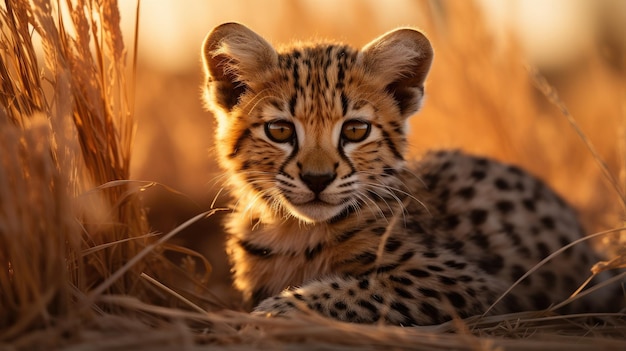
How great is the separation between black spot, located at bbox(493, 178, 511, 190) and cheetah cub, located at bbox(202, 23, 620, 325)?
0.48 ft

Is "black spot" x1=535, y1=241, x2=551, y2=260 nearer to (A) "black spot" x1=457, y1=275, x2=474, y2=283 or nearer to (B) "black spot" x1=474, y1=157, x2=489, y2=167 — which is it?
(B) "black spot" x1=474, y1=157, x2=489, y2=167

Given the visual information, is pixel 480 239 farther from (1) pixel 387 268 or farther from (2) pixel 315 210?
(2) pixel 315 210

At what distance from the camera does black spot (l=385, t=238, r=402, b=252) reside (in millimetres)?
3229

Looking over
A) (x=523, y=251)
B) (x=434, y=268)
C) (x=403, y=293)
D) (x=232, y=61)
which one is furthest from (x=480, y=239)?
(x=232, y=61)

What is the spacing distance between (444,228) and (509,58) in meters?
2.29

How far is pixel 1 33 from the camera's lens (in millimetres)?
2840

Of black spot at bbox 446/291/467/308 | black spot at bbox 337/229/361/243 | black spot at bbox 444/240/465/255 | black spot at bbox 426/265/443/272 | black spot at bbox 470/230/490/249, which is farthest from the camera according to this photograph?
black spot at bbox 470/230/490/249

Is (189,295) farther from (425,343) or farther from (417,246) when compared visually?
(425,343)

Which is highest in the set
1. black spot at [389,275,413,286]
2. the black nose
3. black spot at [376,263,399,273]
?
the black nose

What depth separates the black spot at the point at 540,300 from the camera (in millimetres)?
3598

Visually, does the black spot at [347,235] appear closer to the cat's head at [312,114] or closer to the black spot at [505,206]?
the cat's head at [312,114]

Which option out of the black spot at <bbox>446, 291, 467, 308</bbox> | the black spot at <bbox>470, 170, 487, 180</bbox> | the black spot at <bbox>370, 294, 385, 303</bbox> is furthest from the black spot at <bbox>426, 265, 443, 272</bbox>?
the black spot at <bbox>470, 170, 487, 180</bbox>

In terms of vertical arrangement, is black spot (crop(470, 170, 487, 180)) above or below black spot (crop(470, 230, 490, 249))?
above

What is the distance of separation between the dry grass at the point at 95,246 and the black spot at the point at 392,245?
49cm
